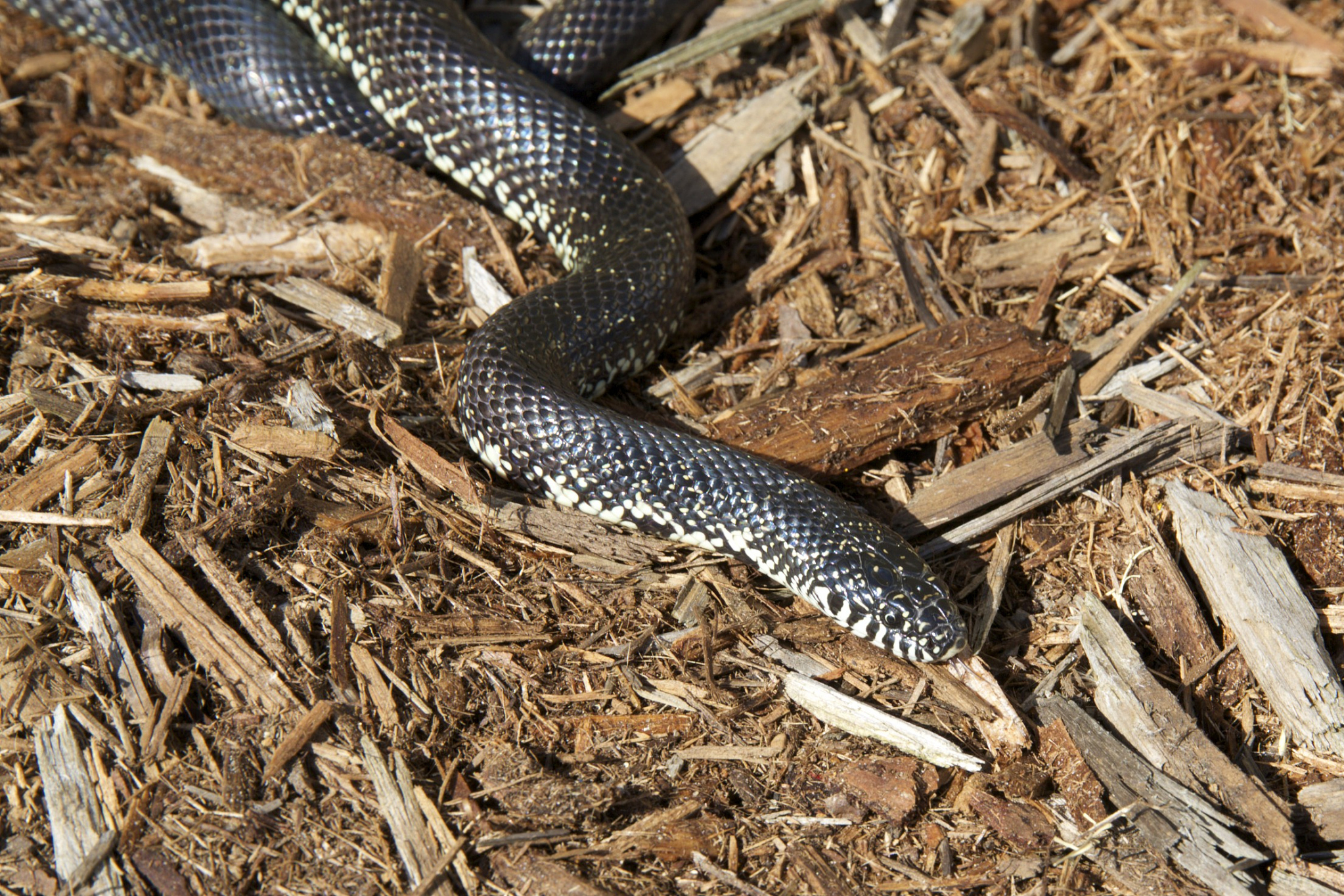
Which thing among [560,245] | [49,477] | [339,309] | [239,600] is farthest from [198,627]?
[560,245]

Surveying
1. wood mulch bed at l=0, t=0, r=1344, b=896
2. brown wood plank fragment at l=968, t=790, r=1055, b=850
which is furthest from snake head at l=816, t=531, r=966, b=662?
brown wood plank fragment at l=968, t=790, r=1055, b=850

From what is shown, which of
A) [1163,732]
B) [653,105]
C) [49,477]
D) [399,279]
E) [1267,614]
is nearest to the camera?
[1163,732]

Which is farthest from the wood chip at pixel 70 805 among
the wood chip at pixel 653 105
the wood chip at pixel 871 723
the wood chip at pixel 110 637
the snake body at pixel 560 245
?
the wood chip at pixel 653 105

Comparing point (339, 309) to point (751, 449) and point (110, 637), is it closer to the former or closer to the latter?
point (110, 637)

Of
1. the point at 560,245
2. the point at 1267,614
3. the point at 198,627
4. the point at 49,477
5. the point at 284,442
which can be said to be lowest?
the point at 1267,614

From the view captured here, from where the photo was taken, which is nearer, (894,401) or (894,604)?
(894,604)

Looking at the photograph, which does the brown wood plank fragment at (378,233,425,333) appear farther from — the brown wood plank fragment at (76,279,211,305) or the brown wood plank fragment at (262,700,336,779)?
the brown wood plank fragment at (262,700,336,779)
